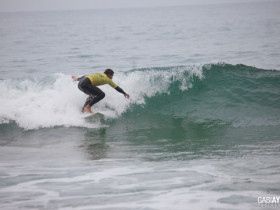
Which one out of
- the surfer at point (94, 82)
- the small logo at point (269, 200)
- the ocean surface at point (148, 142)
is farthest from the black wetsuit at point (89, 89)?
the small logo at point (269, 200)

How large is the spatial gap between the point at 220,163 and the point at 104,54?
1876 cm

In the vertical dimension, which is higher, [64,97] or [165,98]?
[64,97]

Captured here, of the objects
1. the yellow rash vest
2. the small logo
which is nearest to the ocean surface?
the small logo

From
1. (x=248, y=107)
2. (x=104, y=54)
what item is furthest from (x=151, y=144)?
(x=104, y=54)

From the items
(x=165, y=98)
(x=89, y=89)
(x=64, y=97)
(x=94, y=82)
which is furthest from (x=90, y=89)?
(x=165, y=98)

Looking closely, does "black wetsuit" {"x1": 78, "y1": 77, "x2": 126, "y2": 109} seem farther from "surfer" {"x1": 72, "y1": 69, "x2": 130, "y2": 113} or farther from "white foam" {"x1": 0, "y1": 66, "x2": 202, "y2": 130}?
"white foam" {"x1": 0, "y1": 66, "x2": 202, "y2": 130}

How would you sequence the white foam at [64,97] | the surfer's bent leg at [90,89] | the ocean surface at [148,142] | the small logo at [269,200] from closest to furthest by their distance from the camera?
the small logo at [269,200], the ocean surface at [148,142], the surfer's bent leg at [90,89], the white foam at [64,97]

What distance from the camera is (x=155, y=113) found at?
440 inches

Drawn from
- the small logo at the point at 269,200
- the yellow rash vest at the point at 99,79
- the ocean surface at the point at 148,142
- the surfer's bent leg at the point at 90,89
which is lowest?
the small logo at the point at 269,200

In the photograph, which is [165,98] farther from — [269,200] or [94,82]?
[269,200]

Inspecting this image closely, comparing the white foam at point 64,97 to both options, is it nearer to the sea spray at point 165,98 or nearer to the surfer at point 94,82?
the sea spray at point 165,98

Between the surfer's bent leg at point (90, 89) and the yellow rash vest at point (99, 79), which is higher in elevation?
the yellow rash vest at point (99, 79)

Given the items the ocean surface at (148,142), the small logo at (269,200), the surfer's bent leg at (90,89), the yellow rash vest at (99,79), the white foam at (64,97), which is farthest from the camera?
the white foam at (64,97)

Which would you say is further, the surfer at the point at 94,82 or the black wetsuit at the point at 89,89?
the black wetsuit at the point at 89,89
